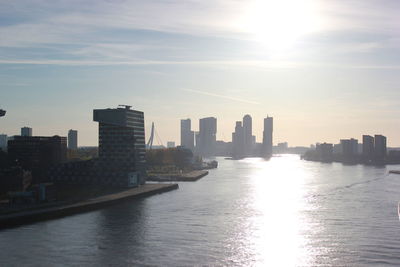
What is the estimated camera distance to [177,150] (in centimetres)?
15775

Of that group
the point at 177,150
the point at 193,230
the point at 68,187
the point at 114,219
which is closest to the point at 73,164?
the point at 68,187

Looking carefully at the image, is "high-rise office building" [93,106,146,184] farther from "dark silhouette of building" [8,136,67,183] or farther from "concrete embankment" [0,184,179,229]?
"dark silhouette of building" [8,136,67,183]

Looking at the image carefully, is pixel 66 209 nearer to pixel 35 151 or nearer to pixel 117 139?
pixel 117 139

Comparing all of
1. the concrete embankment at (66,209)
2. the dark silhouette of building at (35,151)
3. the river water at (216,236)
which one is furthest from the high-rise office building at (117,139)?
the river water at (216,236)

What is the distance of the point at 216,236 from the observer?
39.4 metres

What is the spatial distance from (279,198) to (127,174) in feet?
78.0

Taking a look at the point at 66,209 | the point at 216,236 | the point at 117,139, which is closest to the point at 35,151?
the point at 117,139

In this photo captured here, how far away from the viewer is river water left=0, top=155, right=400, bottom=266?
3253 cm

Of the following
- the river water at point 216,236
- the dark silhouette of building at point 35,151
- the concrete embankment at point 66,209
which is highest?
the dark silhouette of building at point 35,151

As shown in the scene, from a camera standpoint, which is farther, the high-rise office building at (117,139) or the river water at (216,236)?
the high-rise office building at (117,139)

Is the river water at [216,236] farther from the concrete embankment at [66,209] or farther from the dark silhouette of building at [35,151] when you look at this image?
the dark silhouette of building at [35,151]

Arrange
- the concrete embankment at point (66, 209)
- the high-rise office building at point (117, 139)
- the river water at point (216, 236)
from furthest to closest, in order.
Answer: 1. the high-rise office building at point (117, 139)
2. the concrete embankment at point (66, 209)
3. the river water at point (216, 236)

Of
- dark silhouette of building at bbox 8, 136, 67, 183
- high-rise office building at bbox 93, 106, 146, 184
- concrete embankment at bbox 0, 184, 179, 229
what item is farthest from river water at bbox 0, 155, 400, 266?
dark silhouette of building at bbox 8, 136, 67, 183

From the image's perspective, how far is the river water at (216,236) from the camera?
107ft
